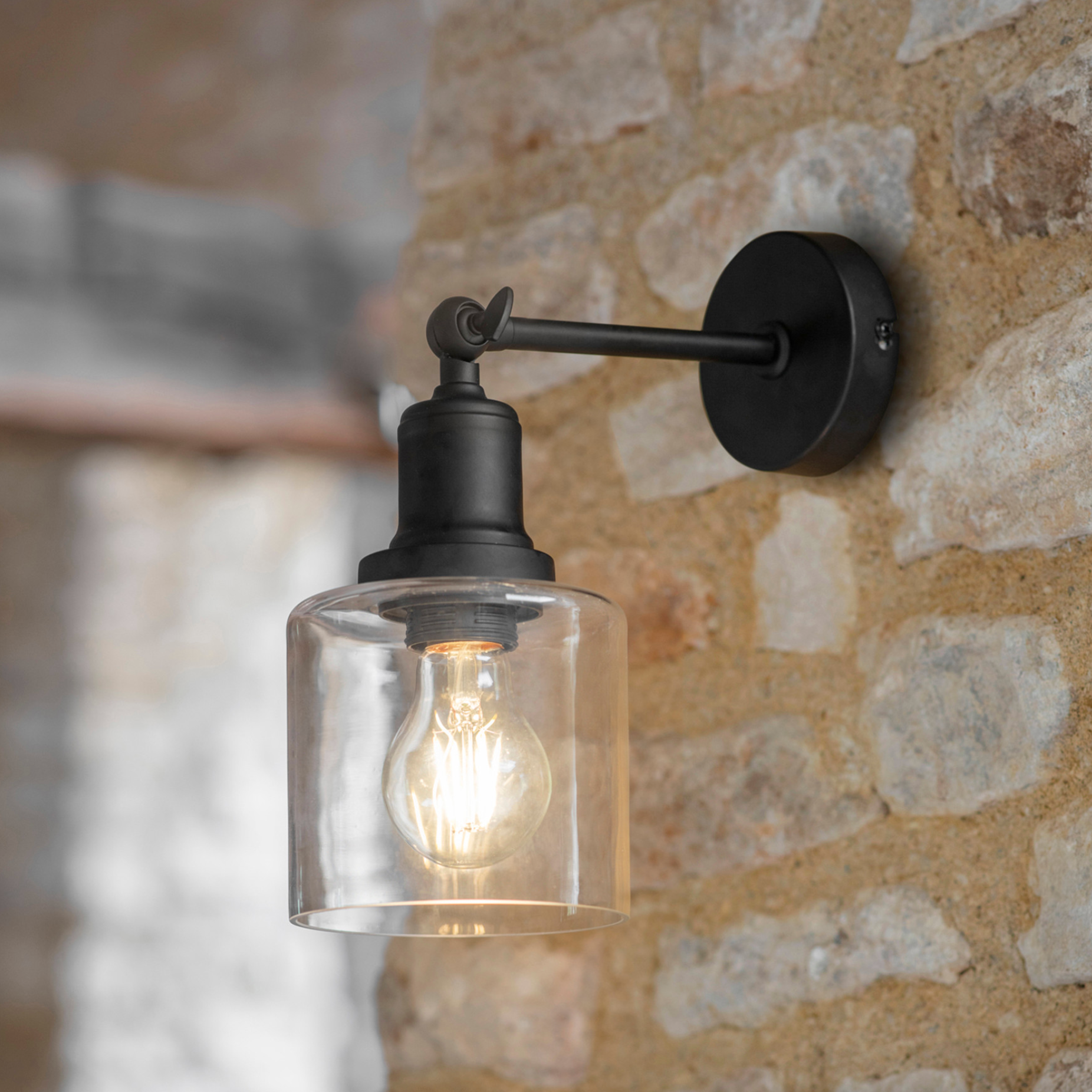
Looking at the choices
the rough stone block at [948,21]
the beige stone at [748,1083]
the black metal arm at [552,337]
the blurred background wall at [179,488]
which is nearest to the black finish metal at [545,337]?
the black metal arm at [552,337]

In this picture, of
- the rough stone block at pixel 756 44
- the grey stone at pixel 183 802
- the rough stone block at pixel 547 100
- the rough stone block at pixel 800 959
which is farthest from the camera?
the grey stone at pixel 183 802

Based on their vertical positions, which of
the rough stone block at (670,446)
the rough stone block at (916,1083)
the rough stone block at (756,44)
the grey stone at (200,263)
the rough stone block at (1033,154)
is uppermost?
the grey stone at (200,263)

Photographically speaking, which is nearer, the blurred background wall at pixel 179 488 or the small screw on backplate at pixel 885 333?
the small screw on backplate at pixel 885 333

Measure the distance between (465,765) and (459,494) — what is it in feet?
0.44

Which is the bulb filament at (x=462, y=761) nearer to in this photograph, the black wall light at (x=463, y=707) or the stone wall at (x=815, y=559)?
the black wall light at (x=463, y=707)

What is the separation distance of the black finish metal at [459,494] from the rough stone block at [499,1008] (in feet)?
1.30

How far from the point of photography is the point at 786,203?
845mm

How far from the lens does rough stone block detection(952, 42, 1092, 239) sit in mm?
673

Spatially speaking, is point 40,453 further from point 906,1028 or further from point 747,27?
point 906,1028

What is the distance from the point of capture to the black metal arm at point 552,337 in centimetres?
64

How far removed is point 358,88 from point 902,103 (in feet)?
3.87

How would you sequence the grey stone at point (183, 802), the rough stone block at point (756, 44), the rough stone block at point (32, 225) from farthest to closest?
the rough stone block at point (32, 225) → the grey stone at point (183, 802) → the rough stone block at point (756, 44)

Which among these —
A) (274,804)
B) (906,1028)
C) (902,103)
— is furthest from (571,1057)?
(274,804)

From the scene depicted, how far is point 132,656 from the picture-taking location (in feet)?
5.27
